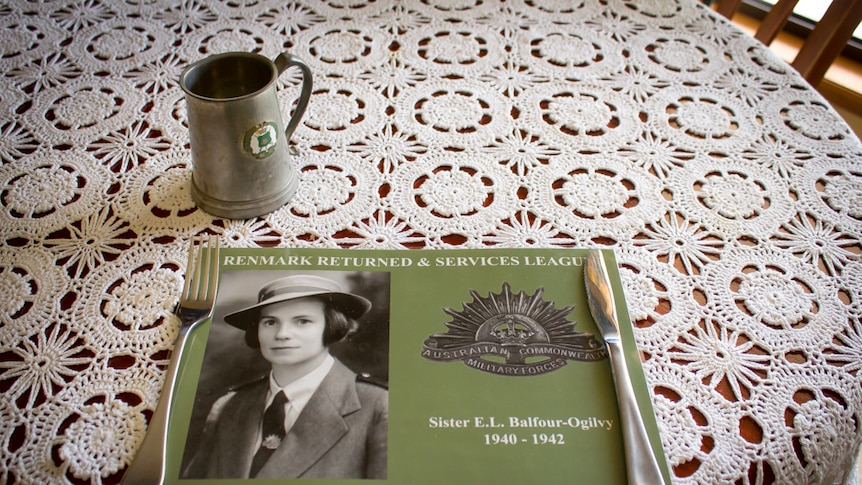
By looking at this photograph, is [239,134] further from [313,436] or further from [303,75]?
[313,436]

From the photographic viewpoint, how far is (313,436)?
50 cm

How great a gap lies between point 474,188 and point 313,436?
339 mm

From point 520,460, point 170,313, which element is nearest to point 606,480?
point 520,460

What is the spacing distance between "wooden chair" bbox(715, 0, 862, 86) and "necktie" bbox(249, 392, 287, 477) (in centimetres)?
92

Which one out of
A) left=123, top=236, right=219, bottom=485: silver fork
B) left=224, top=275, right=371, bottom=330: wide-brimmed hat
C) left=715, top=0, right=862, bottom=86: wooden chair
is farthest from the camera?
left=715, top=0, right=862, bottom=86: wooden chair

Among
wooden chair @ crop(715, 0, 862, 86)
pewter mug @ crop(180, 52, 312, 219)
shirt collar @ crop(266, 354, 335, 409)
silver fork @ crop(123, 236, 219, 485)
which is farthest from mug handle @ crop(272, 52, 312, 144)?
wooden chair @ crop(715, 0, 862, 86)

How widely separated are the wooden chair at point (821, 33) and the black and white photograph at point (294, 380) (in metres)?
0.78

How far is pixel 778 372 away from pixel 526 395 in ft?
0.77

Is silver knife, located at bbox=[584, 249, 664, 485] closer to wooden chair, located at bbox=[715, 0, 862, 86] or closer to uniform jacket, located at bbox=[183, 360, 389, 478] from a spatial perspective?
uniform jacket, located at bbox=[183, 360, 389, 478]

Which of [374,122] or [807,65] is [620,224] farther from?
[807,65]

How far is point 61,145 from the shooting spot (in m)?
0.74

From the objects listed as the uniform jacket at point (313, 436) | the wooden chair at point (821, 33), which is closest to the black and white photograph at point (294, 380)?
the uniform jacket at point (313, 436)

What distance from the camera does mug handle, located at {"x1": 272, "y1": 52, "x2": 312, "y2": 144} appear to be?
612mm

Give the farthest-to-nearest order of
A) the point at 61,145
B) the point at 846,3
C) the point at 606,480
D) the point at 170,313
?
the point at 846,3 < the point at 61,145 < the point at 170,313 < the point at 606,480
